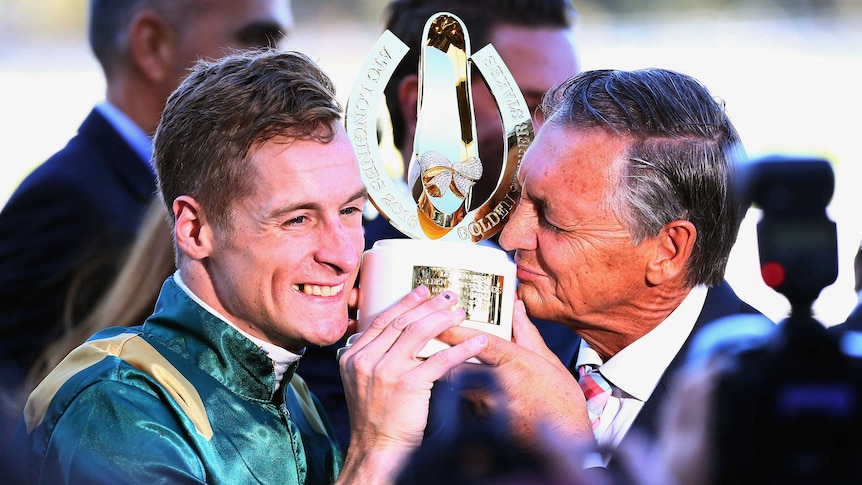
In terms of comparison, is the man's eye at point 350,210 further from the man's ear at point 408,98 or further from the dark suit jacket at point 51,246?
the dark suit jacket at point 51,246

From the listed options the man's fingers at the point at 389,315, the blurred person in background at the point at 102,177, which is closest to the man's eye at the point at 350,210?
the man's fingers at the point at 389,315

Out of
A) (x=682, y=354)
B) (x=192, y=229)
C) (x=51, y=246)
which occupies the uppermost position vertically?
(x=192, y=229)

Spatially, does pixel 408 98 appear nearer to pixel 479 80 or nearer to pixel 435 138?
pixel 479 80

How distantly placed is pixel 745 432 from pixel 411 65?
2.02 metres

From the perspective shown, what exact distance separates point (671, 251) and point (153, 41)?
2413mm

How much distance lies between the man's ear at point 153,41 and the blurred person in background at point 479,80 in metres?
1.15

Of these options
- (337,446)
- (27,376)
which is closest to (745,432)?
(337,446)

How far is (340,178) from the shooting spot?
1.93 meters

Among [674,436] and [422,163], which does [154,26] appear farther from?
[674,436]

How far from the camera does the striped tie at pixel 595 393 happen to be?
2.14 meters

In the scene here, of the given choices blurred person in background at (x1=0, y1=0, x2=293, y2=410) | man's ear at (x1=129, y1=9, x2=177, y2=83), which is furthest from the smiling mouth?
man's ear at (x1=129, y1=9, x2=177, y2=83)

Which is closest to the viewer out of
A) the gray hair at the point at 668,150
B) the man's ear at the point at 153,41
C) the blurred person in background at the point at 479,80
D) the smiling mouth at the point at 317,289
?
the smiling mouth at the point at 317,289

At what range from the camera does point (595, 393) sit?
217 centimetres

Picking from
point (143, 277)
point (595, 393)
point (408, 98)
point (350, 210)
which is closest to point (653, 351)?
point (595, 393)
